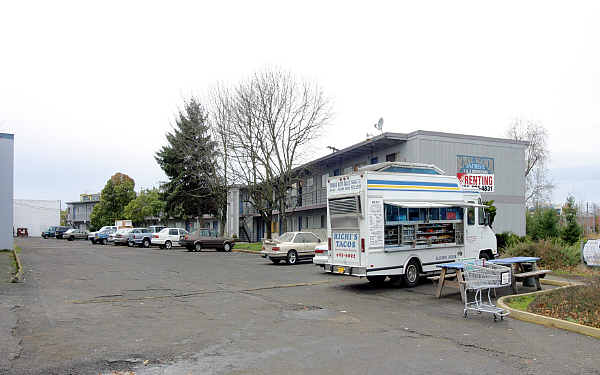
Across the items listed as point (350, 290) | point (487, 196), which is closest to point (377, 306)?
point (350, 290)

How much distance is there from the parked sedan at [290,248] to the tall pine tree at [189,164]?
17471mm

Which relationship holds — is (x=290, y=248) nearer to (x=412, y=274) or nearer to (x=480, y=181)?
(x=412, y=274)

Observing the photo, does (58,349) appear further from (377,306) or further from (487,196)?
(487,196)

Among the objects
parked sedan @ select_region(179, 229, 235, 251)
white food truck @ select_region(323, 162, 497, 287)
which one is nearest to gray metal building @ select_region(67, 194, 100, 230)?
parked sedan @ select_region(179, 229, 235, 251)

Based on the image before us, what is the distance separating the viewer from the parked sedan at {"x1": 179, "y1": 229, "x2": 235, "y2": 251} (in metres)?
34.5

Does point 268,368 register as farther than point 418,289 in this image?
No

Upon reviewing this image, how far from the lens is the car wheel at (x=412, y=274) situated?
13.9m

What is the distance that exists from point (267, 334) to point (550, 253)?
43.3 ft

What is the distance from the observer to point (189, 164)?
152ft

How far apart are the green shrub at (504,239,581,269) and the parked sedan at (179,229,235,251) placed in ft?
71.2

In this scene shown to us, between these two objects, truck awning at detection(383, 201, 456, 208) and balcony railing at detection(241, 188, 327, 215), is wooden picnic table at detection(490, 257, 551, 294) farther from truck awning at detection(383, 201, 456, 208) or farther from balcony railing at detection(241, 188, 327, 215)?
balcony railing at detection(241, 188, 327, 215)

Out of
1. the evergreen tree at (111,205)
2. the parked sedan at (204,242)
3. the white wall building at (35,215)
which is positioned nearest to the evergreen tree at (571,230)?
the parked sedan at (204,242)

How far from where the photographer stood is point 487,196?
30.7 meters

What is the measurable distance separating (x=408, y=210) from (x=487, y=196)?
18.7 m
